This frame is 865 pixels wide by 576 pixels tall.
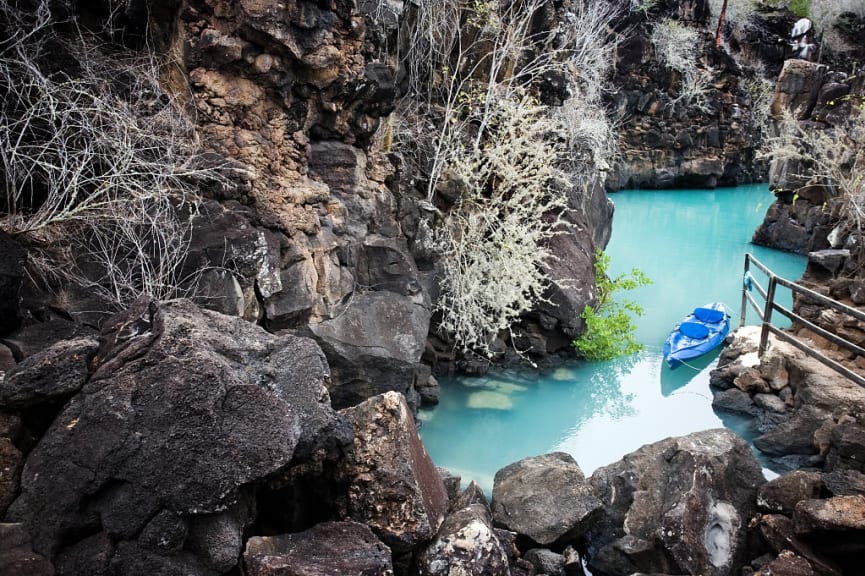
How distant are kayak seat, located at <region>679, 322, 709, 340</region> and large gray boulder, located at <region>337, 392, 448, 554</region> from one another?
6832 millimetres

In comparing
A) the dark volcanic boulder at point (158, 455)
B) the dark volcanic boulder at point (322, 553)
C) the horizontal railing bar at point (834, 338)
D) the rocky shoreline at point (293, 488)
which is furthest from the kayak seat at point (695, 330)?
the dark volcanic boulder at point (158, 455)

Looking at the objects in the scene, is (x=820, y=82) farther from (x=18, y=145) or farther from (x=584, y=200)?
(x=18, y=145)

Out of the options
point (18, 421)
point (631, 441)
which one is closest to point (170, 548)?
point (18, 421)

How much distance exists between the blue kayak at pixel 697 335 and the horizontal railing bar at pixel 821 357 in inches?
43.9

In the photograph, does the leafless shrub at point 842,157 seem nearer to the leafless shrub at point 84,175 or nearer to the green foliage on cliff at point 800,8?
the leafless shrub at point 84,175

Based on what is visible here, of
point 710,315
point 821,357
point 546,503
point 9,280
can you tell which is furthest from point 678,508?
point 710,315

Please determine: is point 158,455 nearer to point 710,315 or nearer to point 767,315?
point 767,315

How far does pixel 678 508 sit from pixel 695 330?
5.68 meters

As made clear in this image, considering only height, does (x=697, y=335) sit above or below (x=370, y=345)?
below

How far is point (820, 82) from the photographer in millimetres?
16812

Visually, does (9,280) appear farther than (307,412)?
Yes

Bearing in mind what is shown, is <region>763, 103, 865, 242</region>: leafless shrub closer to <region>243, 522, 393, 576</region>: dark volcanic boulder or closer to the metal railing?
the metal railing

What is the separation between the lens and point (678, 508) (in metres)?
3.95

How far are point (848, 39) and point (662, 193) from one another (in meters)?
9.83
